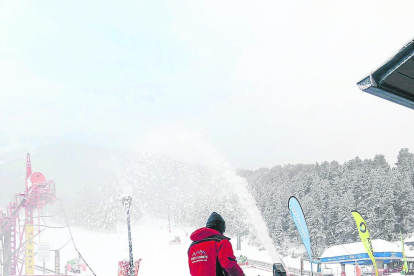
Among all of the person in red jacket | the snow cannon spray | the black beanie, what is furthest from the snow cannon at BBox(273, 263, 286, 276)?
the snow cannon spray

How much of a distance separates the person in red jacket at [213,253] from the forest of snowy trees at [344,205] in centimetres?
5861

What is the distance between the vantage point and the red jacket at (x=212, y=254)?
3000 millimetres

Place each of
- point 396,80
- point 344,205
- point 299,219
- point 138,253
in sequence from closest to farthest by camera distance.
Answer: point 396,80 < point 299,219 < point 138,253 < point 344,205

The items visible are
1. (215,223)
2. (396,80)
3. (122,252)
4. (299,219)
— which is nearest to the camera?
(396,80)

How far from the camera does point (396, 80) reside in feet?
8.77

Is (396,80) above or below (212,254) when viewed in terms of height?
above

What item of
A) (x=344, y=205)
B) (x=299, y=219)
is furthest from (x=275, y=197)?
(x=299, y=219)

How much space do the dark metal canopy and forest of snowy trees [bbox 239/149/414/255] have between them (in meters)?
58.9

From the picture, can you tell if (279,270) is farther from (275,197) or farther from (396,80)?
(275,197)

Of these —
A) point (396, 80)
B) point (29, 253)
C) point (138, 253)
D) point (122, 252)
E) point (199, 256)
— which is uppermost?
point (396, 80)

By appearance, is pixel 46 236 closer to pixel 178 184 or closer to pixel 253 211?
pixel 178 184

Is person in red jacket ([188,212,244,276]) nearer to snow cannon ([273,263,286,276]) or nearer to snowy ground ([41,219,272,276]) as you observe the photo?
snow cannon ([273,263,286,276])

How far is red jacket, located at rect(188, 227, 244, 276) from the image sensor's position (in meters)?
3.00

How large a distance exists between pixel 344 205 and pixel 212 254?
60.8 meters
